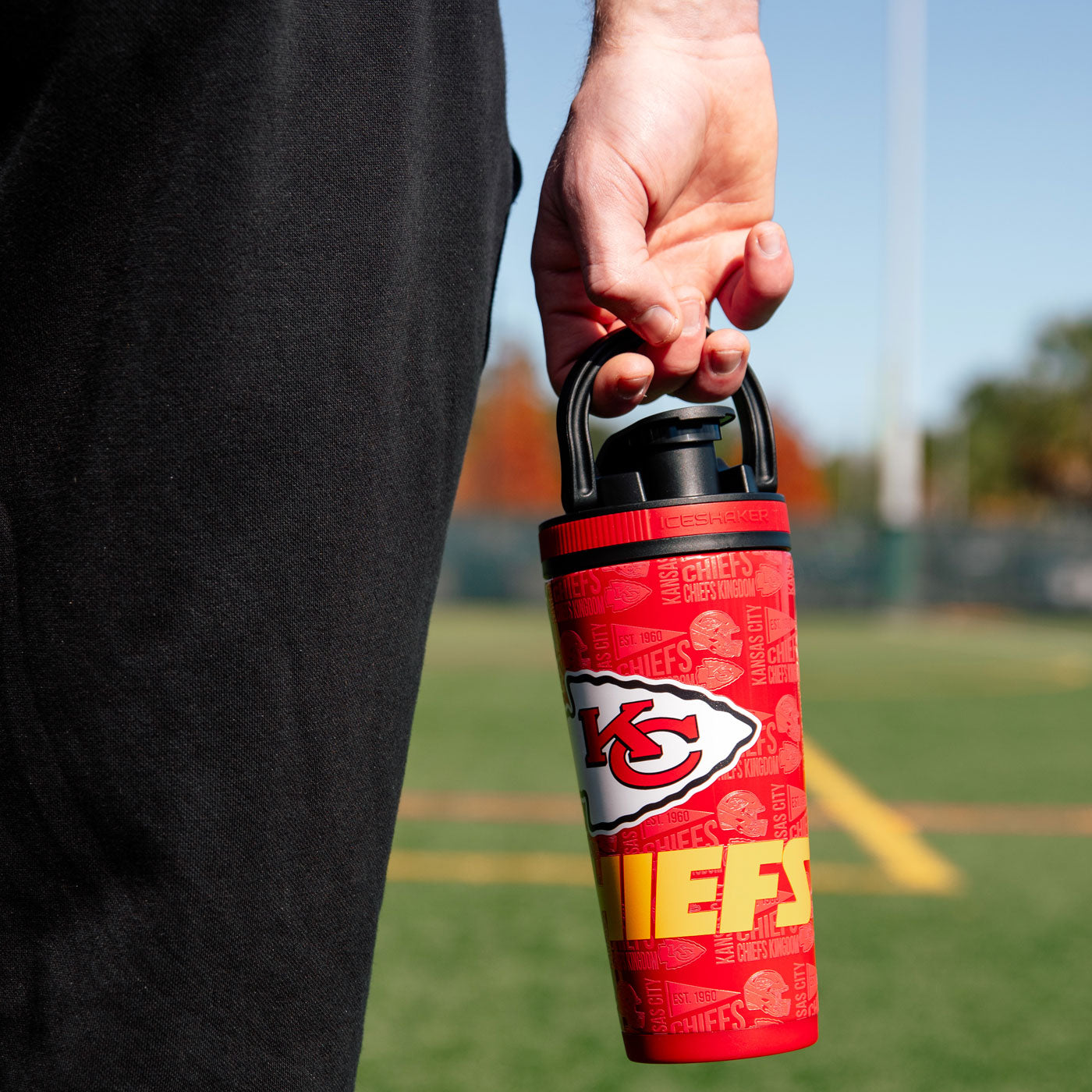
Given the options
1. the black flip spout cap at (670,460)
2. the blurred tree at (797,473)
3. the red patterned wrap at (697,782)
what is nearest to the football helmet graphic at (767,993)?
the red patterned wrap at (697,782)

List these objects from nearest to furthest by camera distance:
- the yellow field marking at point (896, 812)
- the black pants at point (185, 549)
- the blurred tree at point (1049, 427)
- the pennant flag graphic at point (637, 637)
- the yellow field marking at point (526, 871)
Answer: the black pants at point (185, 549) < the pennant flag graphic at point (637, 637) < the yellow field marking at point (526, 871) < the yellow field marking at point (896, 812) < the blurred tree at point (1049, 427)

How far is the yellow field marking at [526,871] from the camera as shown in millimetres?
3535

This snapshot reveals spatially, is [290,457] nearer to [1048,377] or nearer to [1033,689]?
[1033,689]

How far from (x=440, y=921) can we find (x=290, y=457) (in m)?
2.58

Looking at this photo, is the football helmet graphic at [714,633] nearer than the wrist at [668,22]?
Yes

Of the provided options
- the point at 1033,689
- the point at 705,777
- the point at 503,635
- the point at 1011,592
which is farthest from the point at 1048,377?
the point at 705,777

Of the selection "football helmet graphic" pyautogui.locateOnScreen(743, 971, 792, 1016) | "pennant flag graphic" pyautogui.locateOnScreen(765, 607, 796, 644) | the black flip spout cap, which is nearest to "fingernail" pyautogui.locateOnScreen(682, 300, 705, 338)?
the black flip spout cap

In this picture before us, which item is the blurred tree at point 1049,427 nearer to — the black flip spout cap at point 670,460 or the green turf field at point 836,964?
the green turf field at point 836,964

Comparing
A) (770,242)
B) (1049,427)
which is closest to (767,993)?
(770,242)

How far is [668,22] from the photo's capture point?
41.5 inches

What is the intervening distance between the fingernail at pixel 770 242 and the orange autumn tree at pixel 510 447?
35111 mm

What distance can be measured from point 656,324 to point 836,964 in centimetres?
224

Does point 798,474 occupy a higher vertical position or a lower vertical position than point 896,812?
lower

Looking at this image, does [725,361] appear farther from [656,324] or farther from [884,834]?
[884,834]
